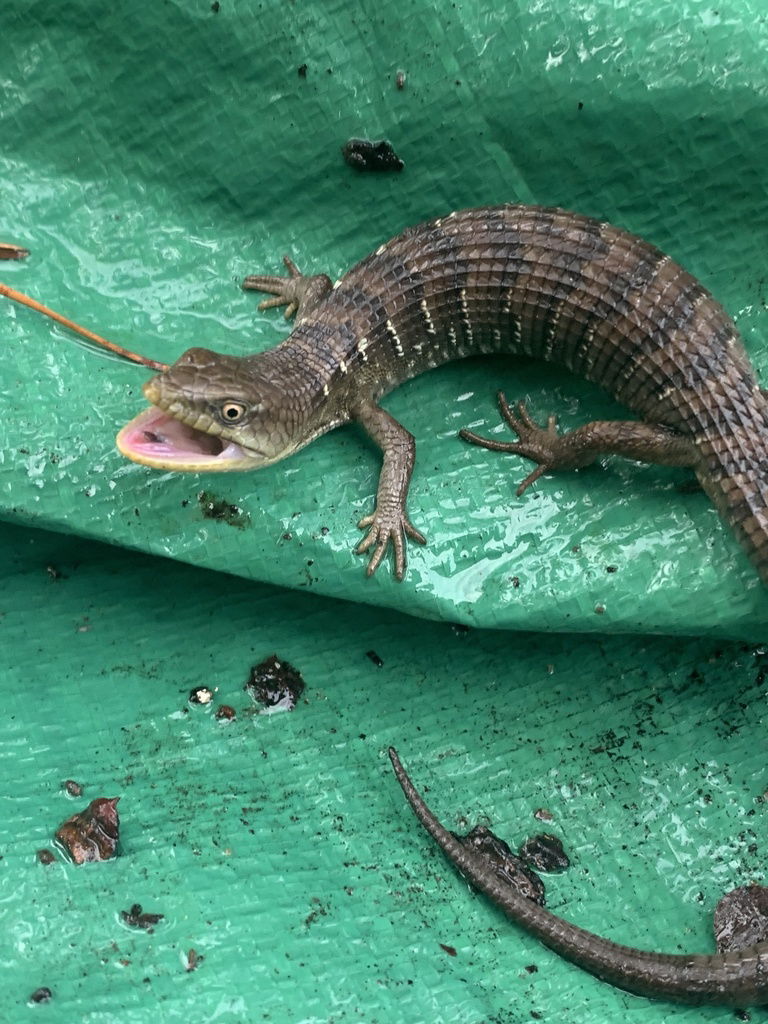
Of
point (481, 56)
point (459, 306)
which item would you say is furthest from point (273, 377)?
point (481, 56)

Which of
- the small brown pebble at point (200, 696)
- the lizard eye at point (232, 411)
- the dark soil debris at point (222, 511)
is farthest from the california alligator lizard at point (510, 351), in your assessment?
the small brown pebble at point (200, 696)

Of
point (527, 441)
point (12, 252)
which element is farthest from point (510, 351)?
point (12, 252)

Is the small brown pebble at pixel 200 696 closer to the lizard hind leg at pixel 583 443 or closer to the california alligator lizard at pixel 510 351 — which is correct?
the california alligator lizard at pixel 510 351

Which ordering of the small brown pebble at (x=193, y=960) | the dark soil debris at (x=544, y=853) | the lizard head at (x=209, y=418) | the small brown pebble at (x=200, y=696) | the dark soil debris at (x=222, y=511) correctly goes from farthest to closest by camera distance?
the small brown pebble at (x=200, y=696)
the dark soil debris at (x=544, y=853)
the dark soil debris at (x=222, y=511)
the small brown pebble at (x=193, y=960)
the lizard head at (x=209, y=418)

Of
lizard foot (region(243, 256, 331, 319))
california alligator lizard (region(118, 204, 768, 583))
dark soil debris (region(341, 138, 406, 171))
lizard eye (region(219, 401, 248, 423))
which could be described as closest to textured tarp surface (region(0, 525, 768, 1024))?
california alligator lizard (region(118, 204, 768, 583))

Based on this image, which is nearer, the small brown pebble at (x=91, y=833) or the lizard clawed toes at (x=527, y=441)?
the small brown pebble at (x=91, y=833)

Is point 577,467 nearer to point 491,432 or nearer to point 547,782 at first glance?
point 491,432

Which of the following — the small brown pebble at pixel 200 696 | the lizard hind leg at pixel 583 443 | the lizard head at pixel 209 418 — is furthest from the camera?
the small brown pebble at pixel 200 696
